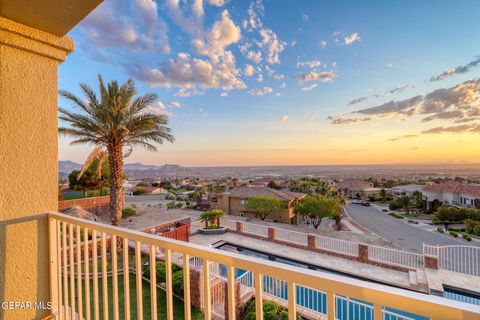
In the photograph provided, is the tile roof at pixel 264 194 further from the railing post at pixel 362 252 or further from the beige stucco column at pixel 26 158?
the beige stucco column at pixel 26 158

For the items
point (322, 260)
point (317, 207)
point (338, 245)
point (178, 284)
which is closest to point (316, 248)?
point (322, 260)

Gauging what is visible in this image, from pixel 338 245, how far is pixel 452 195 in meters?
31.4

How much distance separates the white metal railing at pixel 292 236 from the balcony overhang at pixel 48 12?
36.2 feet

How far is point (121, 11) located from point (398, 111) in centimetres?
2149

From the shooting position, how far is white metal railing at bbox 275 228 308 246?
35.9 ft

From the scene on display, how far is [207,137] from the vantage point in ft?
70.2

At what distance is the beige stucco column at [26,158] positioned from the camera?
1.76 metres

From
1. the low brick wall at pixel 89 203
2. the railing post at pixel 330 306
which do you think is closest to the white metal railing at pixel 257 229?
the low brick wall at pixel 89 203

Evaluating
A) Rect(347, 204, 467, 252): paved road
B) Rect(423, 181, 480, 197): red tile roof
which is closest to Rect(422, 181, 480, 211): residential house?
Rect(423, 181, 480, 197): red tile roof

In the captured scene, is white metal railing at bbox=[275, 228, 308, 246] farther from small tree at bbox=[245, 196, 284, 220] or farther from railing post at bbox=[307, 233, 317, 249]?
small tree at bbox=[245, 196, 284, 220]

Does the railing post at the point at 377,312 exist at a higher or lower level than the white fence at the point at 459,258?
higher

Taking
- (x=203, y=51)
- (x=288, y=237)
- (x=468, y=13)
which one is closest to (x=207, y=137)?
(x=203, y=51)

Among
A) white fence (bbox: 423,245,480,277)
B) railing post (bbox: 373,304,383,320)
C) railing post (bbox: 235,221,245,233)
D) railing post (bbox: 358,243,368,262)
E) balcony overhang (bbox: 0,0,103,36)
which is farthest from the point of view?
railing post (bbox: 235,221,245,233)

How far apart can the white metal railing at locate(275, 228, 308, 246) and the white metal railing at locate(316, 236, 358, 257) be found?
61 centimetres
